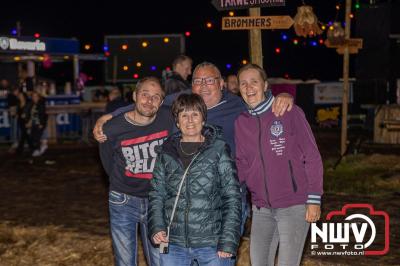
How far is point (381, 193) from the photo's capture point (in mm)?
Result: 11992

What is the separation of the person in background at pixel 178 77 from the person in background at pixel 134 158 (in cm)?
271

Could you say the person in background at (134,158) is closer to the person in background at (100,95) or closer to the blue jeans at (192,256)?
the blue jeans at (192,256)

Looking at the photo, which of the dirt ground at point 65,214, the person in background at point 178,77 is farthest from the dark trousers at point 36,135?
the person in background at point 178,77

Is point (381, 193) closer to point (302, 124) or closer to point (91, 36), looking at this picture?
point (302, 124)

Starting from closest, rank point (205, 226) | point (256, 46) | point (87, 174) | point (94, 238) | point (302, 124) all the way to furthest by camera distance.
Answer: point (205, 226) < point (302, 124) < point (256, 46) < point (94, 238) < point (87, 174)

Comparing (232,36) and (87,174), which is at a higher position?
(232,36)

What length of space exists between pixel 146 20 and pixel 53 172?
154 feet

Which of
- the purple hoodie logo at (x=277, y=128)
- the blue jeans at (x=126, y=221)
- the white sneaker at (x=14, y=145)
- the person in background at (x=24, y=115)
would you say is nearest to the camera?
the purple hoodie logo at (x=277, y=128)

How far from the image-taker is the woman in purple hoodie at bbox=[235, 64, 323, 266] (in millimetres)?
4973

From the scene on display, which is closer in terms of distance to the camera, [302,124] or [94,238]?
[302,124]

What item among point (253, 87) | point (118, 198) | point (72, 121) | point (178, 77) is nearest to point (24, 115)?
point (72, 121)

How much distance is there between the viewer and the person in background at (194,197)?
4578 millimetres

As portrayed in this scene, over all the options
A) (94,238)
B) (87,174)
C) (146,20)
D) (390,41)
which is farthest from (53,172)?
(146,20)

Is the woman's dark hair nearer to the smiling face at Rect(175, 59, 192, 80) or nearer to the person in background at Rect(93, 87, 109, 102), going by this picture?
the smiling face at Rect(175, 59, 192, 80)
